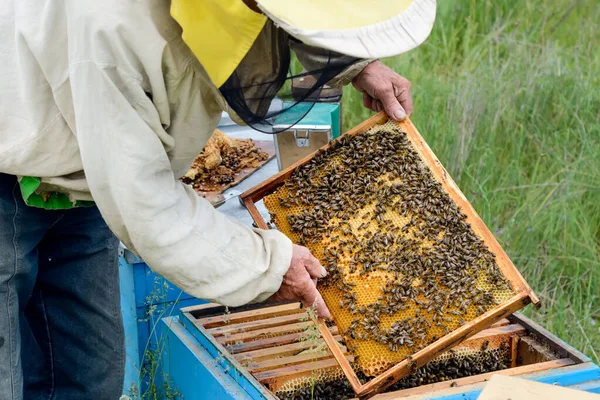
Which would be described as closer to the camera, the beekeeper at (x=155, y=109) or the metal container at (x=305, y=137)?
the beekeeper at (x=155, y=109)

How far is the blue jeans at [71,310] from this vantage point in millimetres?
3181

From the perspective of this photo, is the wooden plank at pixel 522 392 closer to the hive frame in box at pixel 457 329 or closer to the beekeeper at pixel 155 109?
the hive frame in box at pixel 457 329

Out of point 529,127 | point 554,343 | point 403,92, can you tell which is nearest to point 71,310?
point 403,92

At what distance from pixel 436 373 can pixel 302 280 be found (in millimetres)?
1043

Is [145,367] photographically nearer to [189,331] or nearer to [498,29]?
[189,331]

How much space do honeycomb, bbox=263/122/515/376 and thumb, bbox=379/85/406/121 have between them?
7 centimetres

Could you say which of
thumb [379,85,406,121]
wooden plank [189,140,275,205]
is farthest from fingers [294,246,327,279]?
wooden plank [189,140,275,205]

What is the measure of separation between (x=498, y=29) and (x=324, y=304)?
5.23 m

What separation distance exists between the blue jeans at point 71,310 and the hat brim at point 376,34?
4.76 ft

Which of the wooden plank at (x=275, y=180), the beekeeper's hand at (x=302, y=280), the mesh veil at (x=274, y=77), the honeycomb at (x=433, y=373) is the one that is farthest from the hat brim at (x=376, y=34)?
the honeycomb at (x=433, y=373)

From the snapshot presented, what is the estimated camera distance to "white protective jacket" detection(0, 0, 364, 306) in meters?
2.26

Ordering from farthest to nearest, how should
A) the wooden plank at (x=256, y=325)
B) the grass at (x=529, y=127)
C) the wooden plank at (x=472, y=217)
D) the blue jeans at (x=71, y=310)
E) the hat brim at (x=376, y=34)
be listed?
the grass at (x=529, y=127) < the wooden plank at (x=256, y=325) < the blue jeans at (x=71, y=310) < the wooden plank at (x=472, y=217) < the hat brim at (x=376, y=34)

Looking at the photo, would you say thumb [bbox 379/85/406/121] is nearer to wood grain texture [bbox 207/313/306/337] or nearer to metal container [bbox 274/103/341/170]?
metal container [bbox 274/103/341/170]

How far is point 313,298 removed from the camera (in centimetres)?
284
